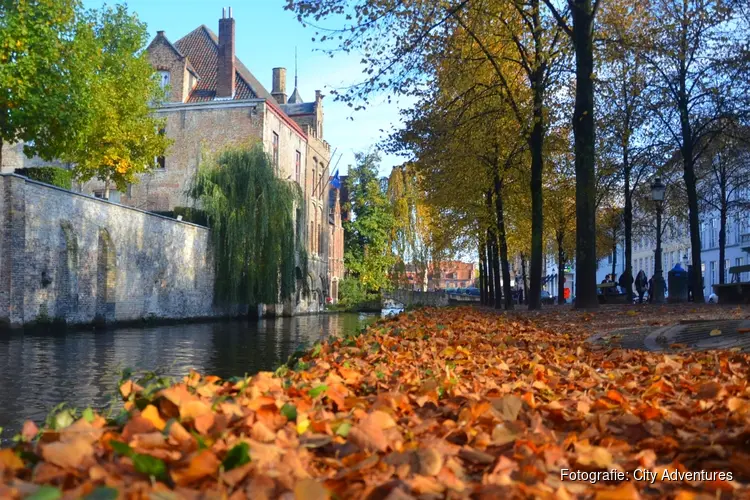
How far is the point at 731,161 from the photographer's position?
30828mm

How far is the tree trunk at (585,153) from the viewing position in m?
14.0

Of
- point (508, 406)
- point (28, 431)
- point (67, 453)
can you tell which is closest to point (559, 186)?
point (508, 406)

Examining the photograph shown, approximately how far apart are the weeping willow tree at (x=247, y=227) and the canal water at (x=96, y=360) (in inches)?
363

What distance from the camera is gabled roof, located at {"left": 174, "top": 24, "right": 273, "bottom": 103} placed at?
40.5 meters

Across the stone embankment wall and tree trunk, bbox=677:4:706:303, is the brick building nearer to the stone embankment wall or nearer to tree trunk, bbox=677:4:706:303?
the stone embankment wall

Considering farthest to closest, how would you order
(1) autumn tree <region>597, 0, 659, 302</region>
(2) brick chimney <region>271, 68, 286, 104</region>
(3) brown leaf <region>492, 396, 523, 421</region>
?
(2) brick chimney <region>271, 68, 286, 104</region> < (1) autumn tree <region>597, 0, 659, 302</region> < (3) brown leaf <region>492, 396, 523, 421</region>

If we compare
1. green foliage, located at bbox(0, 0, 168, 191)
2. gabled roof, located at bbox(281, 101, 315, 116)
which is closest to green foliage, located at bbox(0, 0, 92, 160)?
green foliage, located at bbox(0, 0, 168, 191)

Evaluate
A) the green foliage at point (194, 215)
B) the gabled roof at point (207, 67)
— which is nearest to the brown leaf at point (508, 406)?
the green foliage at point (194, 215)

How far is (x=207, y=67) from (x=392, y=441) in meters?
42.0

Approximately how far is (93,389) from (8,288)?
1194 cm

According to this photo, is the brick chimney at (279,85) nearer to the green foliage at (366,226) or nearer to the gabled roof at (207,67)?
the gabled roof at (207,67)

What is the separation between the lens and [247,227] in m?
29.6

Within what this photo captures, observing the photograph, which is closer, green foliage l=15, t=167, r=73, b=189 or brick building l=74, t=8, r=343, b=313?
green foliage l=15, t=167, r=73, b=189

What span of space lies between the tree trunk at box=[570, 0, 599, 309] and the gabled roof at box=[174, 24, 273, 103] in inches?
1104
